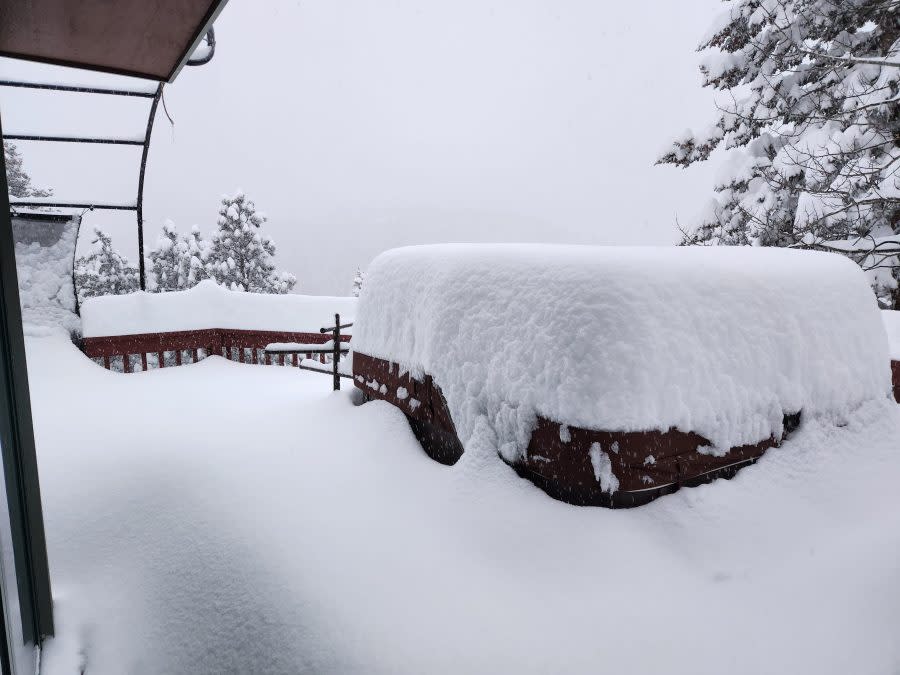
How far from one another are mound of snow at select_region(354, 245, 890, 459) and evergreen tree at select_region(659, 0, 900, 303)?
4743 mm

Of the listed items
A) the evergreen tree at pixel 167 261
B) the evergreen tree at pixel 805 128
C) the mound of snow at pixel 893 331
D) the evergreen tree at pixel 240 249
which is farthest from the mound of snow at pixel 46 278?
the evergreen tree at pixel 167 261

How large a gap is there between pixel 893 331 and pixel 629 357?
434 centimetres

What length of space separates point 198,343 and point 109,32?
5432 millimetres

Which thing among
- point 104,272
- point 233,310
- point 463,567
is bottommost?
point 104,272

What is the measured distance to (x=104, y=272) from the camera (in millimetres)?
30719

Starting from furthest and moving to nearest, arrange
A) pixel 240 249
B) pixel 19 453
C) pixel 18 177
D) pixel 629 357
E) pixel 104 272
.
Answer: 1. pixel 104 272
2. pixel 240 249
3. pixel 18 177
4. pixel 629 357
5. pixel 19 453

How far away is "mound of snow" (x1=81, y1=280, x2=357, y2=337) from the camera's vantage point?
7434mm

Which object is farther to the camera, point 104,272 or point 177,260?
point 177,260

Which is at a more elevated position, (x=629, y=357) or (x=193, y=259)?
(x=629, y=357)

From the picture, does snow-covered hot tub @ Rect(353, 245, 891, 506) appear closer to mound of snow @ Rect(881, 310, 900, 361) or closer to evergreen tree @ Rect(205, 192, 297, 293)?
mound of snow @ Rect(881, 310, 900, 361)

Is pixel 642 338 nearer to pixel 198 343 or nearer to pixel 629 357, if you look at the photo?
pixel 629 357

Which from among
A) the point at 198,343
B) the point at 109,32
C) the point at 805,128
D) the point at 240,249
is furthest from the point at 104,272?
the point at 805,128

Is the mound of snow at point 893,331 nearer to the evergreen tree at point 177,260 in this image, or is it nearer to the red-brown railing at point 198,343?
the red-brown railing at point 198,343

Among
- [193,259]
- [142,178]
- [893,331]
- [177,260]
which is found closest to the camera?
[893,331]
